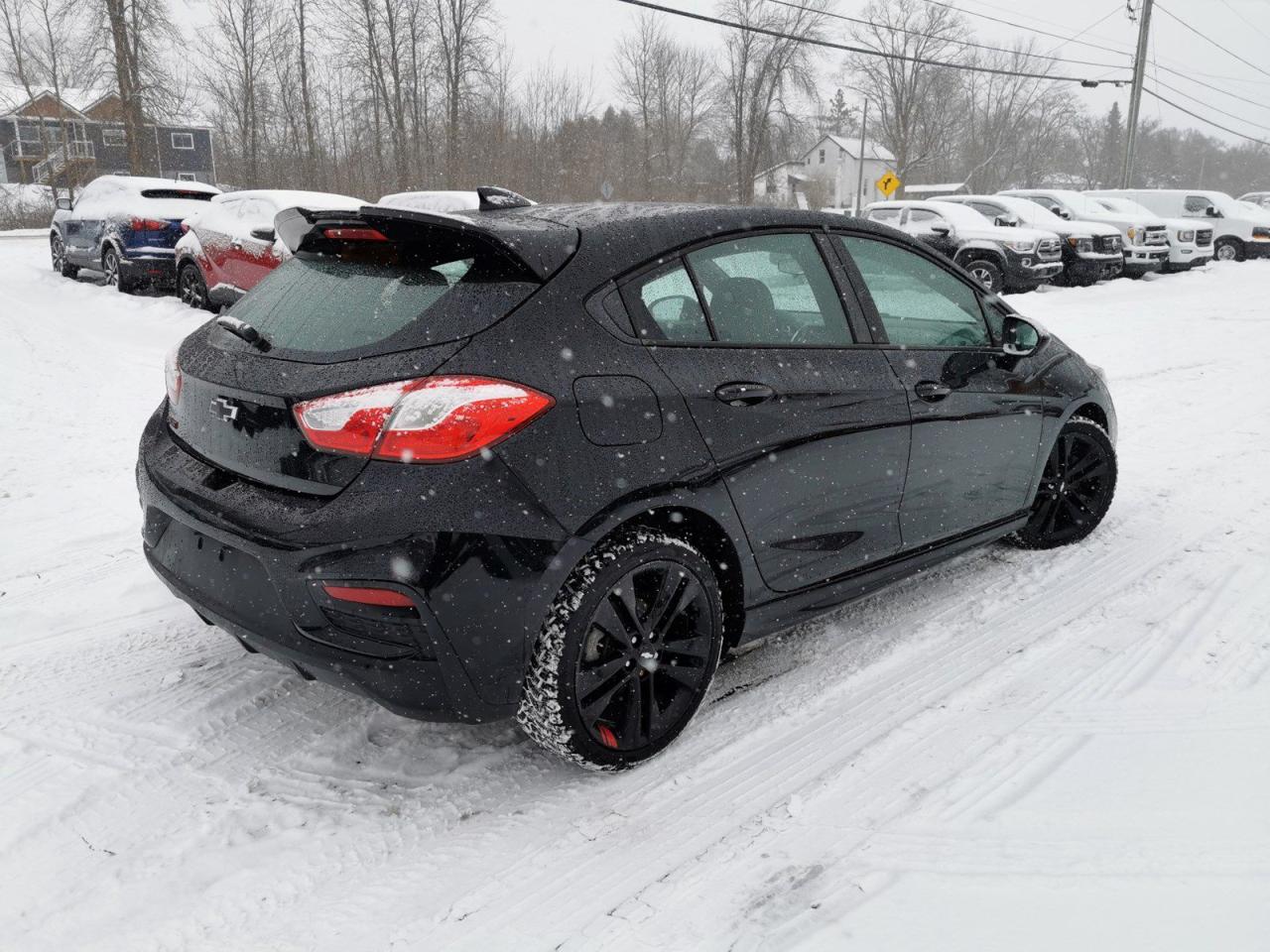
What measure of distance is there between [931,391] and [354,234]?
2.13 meters

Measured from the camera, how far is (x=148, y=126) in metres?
29.3

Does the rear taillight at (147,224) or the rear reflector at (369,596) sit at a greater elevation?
the rear taillight at (147,224)

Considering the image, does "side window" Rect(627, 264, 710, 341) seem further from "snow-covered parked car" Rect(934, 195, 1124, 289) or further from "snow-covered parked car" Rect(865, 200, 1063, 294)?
"snow-covered parked car" Rect(934, 195, 1124, 289)

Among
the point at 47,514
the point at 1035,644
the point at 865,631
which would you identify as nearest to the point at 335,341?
the point at 865,631

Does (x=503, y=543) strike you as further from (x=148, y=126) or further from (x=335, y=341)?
(x=148, y=126)

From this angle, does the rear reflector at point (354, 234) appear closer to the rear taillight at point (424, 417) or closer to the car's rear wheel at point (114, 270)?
the rear taillight at point (424, 417)

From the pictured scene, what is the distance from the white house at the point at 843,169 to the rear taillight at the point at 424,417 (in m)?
85.8

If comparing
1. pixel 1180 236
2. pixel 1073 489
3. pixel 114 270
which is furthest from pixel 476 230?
pixel 1180 236

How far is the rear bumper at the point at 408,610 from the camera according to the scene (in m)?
2.31

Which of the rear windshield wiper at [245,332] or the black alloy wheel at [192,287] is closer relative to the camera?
the rear windshield wiper at [245,332]

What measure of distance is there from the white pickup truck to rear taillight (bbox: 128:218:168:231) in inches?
901

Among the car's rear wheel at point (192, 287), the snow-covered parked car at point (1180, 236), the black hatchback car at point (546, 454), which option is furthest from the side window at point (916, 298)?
the snow-covered parked car at point (1180, 236)

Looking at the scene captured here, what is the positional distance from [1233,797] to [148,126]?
3365cm

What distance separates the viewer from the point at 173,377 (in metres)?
3.06
